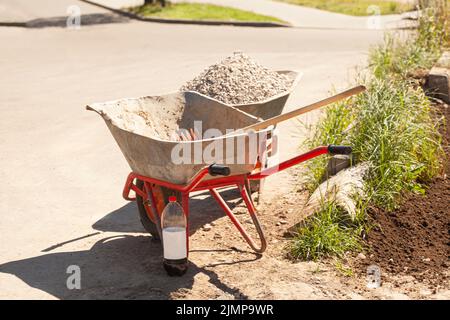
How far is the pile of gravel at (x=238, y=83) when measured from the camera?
7.84 metres

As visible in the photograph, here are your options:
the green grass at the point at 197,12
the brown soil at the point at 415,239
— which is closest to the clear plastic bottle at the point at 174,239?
the brown soil at the point at 415,239

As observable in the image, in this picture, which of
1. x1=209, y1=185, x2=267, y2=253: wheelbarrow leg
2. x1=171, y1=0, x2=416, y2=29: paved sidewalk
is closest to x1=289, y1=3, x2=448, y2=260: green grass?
x1=209, y1=185, x2=267, y2=253: wheelbarrow leg

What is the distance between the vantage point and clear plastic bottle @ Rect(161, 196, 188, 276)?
6.29m

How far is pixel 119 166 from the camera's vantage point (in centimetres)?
926

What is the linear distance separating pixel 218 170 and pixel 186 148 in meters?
0.47

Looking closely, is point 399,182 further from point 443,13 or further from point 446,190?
point 443,13

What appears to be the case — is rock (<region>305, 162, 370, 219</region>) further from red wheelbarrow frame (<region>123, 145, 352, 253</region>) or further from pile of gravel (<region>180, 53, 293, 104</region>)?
pile of gravel (<region>180, 53, 293, 104</region>)

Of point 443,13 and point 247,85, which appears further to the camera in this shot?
point 443,13

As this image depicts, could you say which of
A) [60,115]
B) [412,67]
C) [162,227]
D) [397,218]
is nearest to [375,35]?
[412,67]

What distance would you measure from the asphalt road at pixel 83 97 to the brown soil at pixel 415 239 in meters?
1.46

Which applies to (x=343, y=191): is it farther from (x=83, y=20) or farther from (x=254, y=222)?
(x=83, y=20)

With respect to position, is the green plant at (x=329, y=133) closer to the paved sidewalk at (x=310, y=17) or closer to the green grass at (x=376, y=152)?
the green grass at (x=376, y=152)

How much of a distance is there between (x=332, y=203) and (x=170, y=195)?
4.18ft

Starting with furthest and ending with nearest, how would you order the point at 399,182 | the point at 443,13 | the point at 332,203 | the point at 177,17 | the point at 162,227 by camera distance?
the point at 177,17, the point at 443,13, the point at 399,182, the point at 332,203, the point at 162,227
